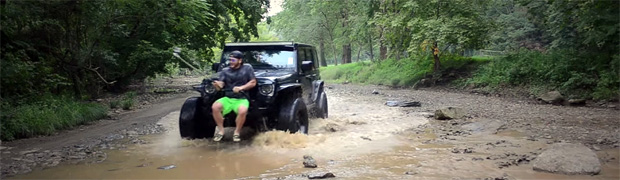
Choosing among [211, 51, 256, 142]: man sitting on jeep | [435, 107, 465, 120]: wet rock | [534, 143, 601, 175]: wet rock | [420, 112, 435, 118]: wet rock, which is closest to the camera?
[534, 143, 601, 175]: wet rock

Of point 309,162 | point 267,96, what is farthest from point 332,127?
point 309,162

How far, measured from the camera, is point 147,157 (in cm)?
713

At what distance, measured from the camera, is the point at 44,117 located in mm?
9594

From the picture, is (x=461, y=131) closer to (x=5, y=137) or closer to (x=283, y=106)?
(x=283, y=106)

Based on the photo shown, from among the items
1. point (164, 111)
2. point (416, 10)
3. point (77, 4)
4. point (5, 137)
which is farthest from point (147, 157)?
point (416, 10)

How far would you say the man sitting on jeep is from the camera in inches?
289

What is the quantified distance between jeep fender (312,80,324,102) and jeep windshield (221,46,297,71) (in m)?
1.44

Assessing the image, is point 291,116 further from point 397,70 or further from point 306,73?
point 397,70

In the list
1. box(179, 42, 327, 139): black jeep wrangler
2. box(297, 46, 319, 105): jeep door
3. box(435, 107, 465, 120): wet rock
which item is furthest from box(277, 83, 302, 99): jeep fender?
box(435, 107, 465, 120): wet rock

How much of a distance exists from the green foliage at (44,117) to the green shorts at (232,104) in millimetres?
4233

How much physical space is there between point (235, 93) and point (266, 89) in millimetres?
506

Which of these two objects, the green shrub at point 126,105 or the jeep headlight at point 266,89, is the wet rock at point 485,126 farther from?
the green shrub at point 126,105

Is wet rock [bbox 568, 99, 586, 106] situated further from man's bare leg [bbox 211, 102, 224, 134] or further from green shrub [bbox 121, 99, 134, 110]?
green shrub [bbox 121, 99, 134, 110]

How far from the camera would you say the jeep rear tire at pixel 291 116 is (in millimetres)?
7551
